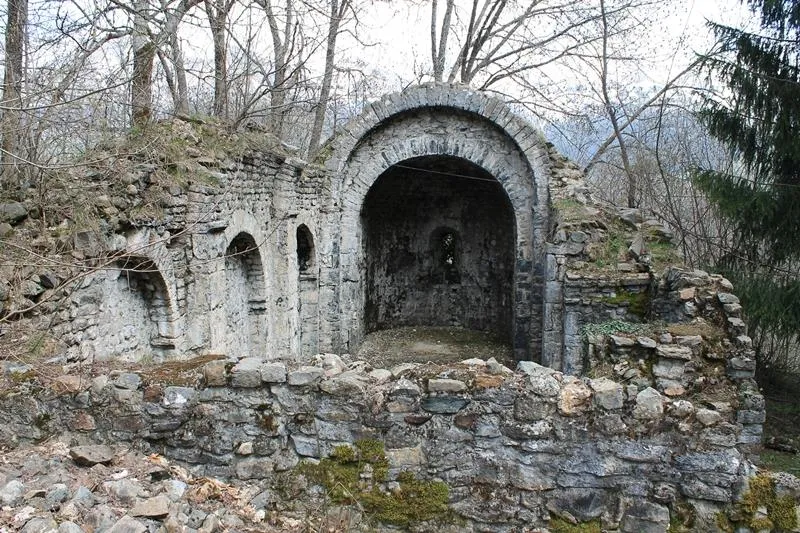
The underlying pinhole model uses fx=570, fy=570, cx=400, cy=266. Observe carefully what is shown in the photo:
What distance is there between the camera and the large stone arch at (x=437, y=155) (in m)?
9.36

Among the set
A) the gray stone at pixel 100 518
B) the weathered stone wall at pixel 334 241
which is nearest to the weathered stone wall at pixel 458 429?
the gray stone at pixel 100 518

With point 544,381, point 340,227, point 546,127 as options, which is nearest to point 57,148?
point 340,227

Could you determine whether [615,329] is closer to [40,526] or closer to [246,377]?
[246,377]

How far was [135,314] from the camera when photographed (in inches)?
225

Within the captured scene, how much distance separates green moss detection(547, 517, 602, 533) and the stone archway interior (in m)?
8.65

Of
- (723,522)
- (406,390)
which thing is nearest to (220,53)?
(406,390)

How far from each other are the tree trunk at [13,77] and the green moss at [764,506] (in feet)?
19.9

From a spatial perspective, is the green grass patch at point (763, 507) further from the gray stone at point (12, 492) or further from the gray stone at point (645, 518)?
the gray stone at point (12, 492)

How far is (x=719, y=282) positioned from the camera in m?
6.31

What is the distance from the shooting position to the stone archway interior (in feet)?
38.7

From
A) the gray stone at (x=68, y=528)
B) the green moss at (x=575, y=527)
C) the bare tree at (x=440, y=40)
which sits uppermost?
the bare tree at (x=440, y=40)

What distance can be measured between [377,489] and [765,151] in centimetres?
742

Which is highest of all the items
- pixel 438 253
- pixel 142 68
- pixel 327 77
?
pixel 327 77

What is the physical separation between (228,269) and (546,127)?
39.5ft
